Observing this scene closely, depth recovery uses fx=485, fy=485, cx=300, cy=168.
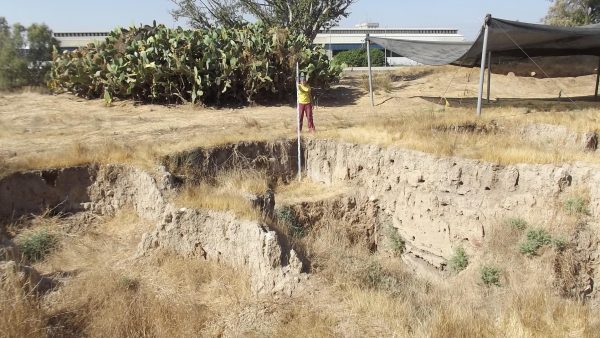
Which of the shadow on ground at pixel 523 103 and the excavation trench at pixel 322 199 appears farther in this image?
the shadow on ground at pixel 523 103

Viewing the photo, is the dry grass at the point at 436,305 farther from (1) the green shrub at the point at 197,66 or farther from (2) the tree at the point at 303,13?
(2) the tree at the point at 303,13

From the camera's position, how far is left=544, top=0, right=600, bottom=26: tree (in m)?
29.2

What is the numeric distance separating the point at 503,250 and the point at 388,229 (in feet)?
8.15

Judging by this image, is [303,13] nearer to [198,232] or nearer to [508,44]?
[508,44]

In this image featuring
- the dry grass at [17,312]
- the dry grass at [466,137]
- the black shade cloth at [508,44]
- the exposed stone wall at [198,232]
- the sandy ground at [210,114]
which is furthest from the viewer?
the black shade cloth at [508,44]

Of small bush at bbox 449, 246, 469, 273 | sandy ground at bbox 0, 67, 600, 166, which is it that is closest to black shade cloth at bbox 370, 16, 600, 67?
sandy ground at bbox 0, 67, 600, 166

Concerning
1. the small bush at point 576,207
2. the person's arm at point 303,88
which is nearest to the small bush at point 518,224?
the small bush at point 576,207

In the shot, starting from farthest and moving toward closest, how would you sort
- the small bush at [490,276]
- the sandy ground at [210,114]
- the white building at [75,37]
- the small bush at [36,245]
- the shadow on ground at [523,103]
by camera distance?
the white building at [75,37], the shadow on ground at [523,103], the sandy ground at [210,114], the small bush at [490,276], the small bush at [36,245]

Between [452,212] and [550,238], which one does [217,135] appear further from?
[550,238]

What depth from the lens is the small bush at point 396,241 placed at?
9.29m

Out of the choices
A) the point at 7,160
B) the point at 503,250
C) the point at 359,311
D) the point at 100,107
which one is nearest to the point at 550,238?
the point at 503,250

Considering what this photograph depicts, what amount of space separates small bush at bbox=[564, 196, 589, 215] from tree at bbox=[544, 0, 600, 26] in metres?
25.7

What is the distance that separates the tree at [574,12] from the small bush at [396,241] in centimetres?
2580

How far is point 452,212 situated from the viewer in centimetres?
883
